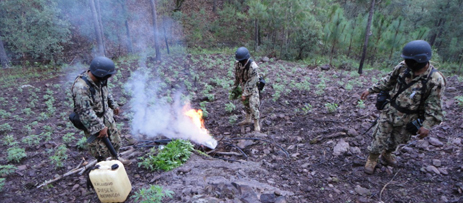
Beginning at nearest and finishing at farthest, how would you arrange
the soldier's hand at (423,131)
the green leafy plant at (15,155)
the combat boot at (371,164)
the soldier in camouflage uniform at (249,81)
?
1. the soldier's hand at (423,131)
2. the combat boot at (371,164)
3. the green leafy plant at (15,155)
4. the soldier in camouflage uniform at (249,81)

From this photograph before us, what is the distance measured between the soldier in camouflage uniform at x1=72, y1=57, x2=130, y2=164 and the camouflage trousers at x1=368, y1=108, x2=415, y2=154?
4177 millimetres

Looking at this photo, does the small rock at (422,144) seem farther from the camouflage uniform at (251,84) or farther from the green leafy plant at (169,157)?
the green leafy plant at (169,157)

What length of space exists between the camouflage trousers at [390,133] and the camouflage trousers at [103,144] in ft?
13.9

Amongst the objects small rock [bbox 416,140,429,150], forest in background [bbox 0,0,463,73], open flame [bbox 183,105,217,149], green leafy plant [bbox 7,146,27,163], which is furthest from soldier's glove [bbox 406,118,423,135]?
forest in background [bbox 0,0,463,73]

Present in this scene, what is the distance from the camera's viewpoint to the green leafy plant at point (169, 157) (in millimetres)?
4117

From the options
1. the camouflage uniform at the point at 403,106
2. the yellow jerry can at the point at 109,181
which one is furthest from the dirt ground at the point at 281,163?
the camouflage uniform at the point at 403,106

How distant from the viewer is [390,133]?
3.69 metres

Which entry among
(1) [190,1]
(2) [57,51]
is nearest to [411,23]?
(1) [190,1]

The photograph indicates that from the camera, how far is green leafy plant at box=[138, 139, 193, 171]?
412 centimetres

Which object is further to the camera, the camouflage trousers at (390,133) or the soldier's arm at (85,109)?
the camouflage trousers at (390,133)

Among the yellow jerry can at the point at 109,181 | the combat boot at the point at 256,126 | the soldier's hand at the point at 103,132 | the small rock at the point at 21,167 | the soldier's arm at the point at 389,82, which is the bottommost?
the small rock at the point at 21,167

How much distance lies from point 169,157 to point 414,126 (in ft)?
12.5

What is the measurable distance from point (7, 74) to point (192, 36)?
1567cm

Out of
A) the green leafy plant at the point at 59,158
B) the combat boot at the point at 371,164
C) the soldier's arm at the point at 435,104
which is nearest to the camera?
the soldier's arm at the point at 435,104
